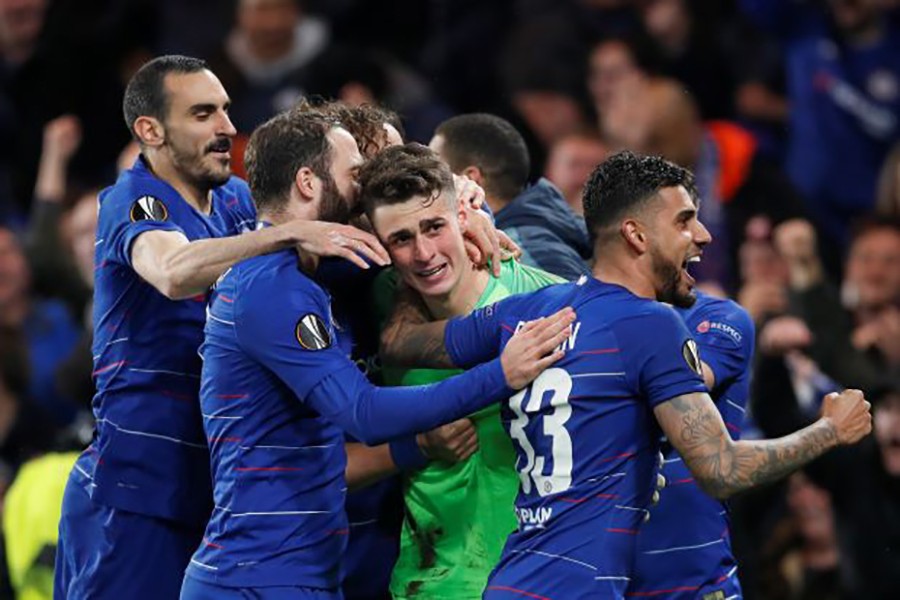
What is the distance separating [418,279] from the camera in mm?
6688

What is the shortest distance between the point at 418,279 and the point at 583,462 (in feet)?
3.03

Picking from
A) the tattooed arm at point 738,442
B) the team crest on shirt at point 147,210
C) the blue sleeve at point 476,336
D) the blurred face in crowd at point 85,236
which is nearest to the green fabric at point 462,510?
the blue sleeve at point 476,336

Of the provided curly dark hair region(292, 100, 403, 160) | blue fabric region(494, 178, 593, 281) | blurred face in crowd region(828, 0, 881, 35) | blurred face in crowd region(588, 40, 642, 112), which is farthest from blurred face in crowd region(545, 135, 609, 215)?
curly dark hair region(292, 100, 403, 160)

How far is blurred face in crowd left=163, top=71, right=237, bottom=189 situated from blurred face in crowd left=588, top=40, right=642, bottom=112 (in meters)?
5.07

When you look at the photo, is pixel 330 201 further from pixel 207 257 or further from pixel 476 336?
pixel 476 336

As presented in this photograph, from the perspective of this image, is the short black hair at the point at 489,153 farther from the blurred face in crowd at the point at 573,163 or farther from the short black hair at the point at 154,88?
the blurred face in crowd at the point at 573,163

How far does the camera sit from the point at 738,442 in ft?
20.1

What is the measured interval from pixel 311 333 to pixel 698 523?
1.57 metres

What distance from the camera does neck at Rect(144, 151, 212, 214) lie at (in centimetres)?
715

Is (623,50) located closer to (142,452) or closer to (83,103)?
(83,103)

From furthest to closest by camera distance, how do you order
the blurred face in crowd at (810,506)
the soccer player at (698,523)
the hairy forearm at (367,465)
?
the blurred face in crowd at (810,506) < the hairy forearm at (367,465) < the soccer player at (698,523)

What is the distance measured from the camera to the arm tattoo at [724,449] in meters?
6.03

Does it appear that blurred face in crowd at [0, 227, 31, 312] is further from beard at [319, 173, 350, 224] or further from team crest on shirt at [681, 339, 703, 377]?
team crest on shirt at [681, 339, 703, 377]

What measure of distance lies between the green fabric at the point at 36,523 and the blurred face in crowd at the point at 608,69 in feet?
14.1
